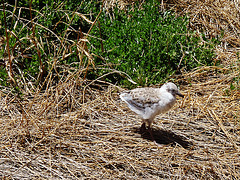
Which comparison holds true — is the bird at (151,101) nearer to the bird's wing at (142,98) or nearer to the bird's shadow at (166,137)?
the bird's wing at (142,98)

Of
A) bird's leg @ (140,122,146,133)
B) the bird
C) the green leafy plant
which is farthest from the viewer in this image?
the green leafy plant

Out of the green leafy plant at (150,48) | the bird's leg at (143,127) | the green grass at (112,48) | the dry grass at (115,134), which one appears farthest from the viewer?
the green leafy plant at (150,48)

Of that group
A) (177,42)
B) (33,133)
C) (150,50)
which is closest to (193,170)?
(33,133)

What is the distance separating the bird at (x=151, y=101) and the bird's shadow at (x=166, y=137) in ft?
0.63

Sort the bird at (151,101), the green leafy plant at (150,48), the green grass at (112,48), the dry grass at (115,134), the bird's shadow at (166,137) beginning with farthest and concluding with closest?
the green leafy plant at (150,48)
the green grass at (112,48)
the bird's shadow at (166,137)
the bird at (151,101)
the dry grass at (115,134)

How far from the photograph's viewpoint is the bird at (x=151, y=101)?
437 centimetres

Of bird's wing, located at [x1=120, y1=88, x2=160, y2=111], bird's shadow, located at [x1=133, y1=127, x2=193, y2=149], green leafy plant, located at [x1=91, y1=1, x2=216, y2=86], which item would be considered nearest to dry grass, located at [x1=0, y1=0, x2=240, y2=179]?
bird's shadow, located at [x1=133, y1=127, x2=193, y2=149]

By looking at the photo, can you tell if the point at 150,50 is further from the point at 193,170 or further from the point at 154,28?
the point at 193,170

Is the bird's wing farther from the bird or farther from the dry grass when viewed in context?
the dry grass

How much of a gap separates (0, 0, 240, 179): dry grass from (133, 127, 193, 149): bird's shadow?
0.5 inches

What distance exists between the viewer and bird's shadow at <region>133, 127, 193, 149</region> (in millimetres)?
4559

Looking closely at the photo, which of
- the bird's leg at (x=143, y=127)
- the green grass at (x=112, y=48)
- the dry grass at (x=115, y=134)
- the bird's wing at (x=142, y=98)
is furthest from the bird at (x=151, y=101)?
the green grass at (x=112, y=48)

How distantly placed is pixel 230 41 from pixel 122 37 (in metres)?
2.24

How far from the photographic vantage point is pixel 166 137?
15.4 feet
